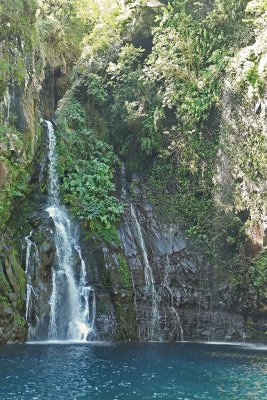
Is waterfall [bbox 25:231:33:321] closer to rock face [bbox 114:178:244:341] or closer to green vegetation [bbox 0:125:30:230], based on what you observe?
green vegetation [bbox 0:125:30:230]

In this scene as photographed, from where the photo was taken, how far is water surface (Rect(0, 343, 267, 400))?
916cm

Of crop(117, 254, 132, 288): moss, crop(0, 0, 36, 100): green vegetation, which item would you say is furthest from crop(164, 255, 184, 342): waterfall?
crop(0, 0, 36, 100): green vegetation

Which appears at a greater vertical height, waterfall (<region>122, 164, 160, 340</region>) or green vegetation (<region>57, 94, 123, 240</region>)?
green vegetation (<region>57, 94, 123, 240</region>)

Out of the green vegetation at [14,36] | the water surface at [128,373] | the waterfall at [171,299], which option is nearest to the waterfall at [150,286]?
the waterfall at [171,299]

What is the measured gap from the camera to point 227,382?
402 inches

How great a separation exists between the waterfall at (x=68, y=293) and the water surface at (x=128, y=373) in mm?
1236

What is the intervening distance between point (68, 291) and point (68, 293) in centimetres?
8

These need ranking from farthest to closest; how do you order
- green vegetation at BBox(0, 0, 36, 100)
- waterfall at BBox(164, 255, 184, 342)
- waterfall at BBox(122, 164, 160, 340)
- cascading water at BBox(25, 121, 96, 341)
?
waterfall at BBox(164, 255, 184, 342), waterfall at BBox(122, 164, 160, 340), green vegetation at BBox(0, 0, 36, 100), cascading water at BBox(25, 121, 96, 341)

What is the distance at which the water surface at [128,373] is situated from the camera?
9164 mm

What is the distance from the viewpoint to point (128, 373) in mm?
10859

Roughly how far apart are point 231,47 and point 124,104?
18.7ft

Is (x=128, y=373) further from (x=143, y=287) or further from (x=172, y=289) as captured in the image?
(x=172, y=289)

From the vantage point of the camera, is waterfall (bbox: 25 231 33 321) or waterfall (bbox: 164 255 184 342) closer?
waterfall (bbox: 25 231 33 321)

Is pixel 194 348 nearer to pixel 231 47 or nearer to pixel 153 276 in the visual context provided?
pixel 153 276
